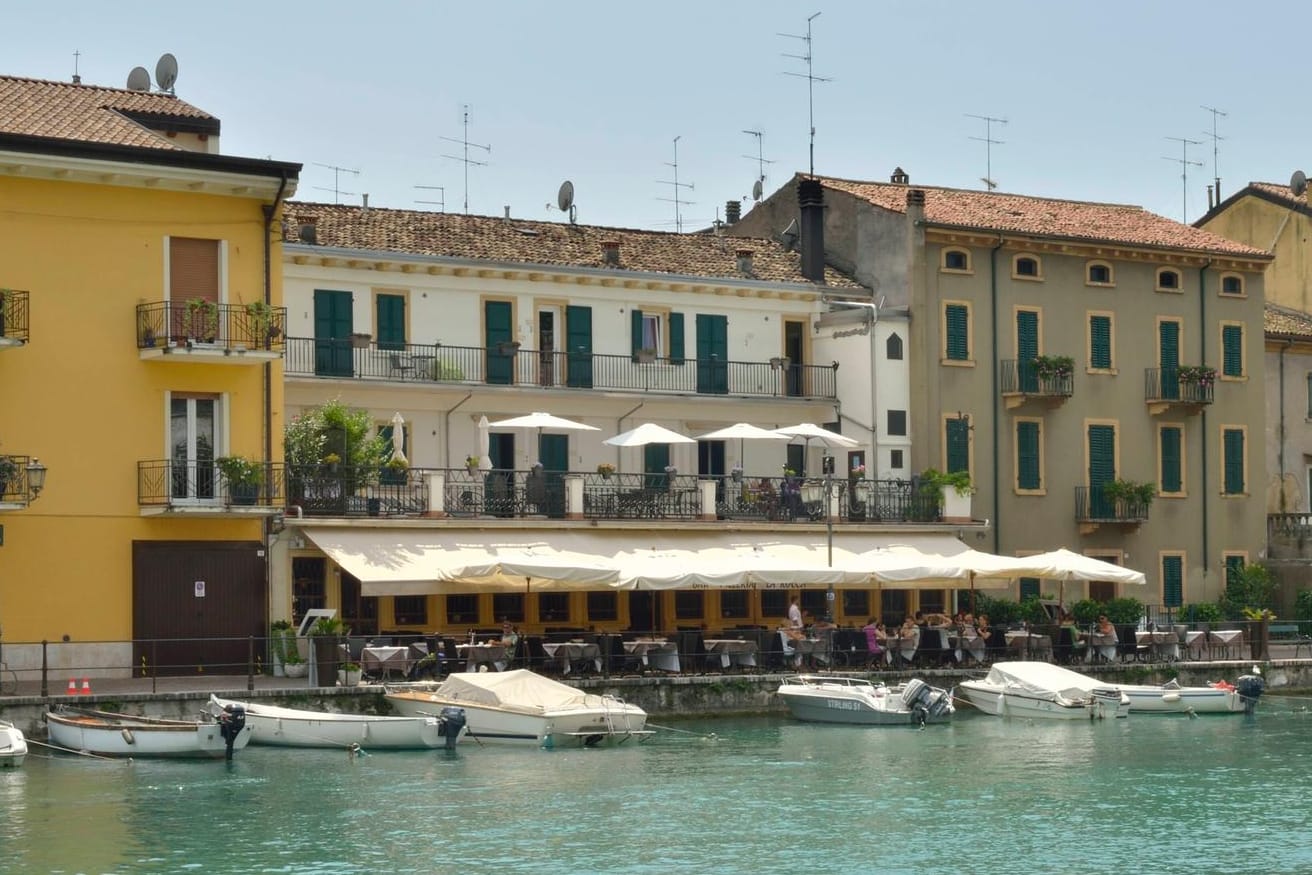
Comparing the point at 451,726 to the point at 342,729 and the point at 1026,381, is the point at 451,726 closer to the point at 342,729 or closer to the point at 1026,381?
the point at 342,729

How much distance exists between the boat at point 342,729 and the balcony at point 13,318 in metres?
7.00

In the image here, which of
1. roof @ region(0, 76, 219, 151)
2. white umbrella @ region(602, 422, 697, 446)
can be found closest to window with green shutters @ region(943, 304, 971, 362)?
white umbrella @ region(602, 422, 697, 446)

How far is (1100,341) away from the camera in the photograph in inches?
2188

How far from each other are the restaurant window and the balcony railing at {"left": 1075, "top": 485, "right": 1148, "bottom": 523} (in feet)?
42.4

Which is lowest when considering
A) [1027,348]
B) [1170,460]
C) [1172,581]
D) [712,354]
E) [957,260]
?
[1172,581]

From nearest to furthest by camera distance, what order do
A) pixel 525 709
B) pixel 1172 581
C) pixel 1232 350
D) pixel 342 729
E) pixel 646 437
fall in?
pixel 342 729 → pixel 525 709 → pixel 646 437 → pixel 1172 581 → pixel 1232 350

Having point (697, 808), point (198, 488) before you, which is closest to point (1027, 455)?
point (198, 488)

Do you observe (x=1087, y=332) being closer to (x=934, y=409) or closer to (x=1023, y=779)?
(x=934, y=409)

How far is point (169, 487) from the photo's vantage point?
39906mm

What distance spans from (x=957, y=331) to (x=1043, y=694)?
12.9 metres

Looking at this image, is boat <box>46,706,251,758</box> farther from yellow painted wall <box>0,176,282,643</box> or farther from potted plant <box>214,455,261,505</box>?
potted plant <box>214,455,261,505</box>

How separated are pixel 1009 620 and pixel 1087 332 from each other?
7989mm

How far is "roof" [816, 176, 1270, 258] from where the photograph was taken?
5416 centimetres

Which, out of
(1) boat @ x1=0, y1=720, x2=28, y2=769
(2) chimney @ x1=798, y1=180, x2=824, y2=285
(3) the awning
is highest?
(2) chimney @ x1=798, y1=180, x2=824, y2=285
